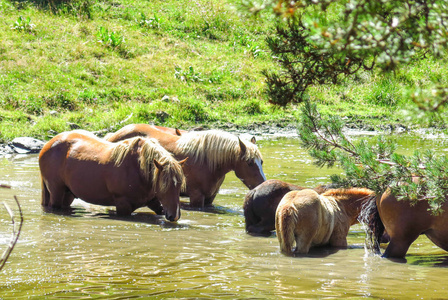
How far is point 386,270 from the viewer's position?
5938mm

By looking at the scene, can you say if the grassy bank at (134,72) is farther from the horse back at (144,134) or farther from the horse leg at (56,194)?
the horse leg at (56,194)

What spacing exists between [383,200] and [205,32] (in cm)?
1889

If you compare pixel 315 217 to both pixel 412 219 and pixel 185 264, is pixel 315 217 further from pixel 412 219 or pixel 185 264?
pixel 185 264

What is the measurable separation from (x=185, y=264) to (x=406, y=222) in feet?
7.41

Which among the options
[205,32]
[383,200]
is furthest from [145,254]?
[205,32]

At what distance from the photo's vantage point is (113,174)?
27.8ft

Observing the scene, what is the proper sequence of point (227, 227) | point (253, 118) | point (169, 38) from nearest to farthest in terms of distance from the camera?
1. point (227, 227)
2. point (253, 118)
3. point (169, 38)

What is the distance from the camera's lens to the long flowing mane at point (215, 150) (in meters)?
9.62

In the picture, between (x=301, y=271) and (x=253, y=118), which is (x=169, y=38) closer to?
(x=253, y=118)

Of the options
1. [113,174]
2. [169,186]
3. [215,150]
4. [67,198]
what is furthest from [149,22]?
[169,186]

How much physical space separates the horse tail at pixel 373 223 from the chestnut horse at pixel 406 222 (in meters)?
0.36

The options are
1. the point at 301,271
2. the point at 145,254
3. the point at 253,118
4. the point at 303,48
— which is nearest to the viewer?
the point at 303,48

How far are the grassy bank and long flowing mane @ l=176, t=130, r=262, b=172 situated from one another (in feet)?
18.3

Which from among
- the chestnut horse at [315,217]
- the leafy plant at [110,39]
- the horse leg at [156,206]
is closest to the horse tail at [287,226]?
the chestnut horse at [315,217]
